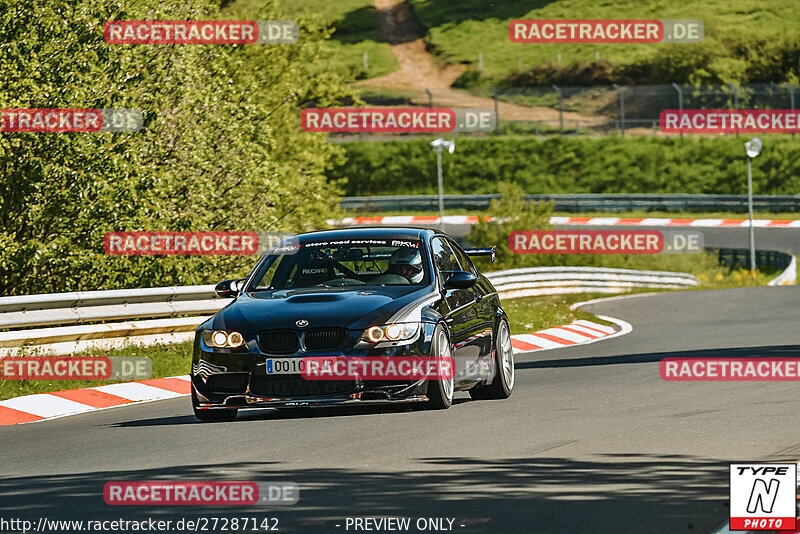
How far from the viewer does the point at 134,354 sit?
16.5m

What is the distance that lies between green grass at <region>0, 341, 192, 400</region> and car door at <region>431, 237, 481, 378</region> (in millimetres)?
4675

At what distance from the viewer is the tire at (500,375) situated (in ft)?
→ 41.0

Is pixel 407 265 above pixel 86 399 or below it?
above

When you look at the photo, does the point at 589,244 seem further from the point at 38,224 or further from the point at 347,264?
the point at 347,264

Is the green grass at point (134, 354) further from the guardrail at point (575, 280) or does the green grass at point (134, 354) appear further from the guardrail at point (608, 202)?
the guardrail at point (608, 202)

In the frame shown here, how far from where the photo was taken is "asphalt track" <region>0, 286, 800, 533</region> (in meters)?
7.15

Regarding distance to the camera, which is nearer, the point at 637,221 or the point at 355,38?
the point at 637,221

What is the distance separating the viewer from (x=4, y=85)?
21578mm

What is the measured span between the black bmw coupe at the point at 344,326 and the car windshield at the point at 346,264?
12 millimetres
